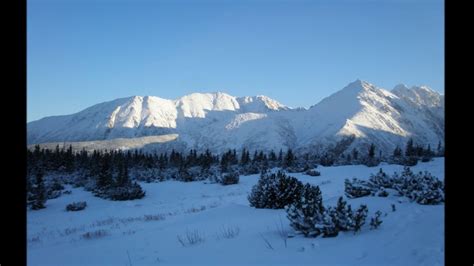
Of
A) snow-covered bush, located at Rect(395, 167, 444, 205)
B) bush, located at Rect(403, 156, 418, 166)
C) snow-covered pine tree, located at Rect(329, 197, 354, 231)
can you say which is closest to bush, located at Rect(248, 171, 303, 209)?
snow-covered bush, located at Rect(395, 167, 444, 205)

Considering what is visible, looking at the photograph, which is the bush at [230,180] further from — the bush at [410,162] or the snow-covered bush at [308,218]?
the snow-covered bush at [308,218]

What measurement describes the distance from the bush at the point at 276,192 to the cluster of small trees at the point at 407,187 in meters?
2.14

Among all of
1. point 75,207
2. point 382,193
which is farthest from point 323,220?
point 75,207

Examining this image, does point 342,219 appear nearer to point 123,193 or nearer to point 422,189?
point 422,189

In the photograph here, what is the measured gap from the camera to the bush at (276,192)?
13844 millimetres

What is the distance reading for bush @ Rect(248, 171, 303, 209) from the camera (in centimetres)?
1384

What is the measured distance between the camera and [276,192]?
547 inches

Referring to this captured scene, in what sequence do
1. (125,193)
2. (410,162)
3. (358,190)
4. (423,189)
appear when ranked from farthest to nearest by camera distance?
(410,162) < (125,193) < (358,190) < (423,189)

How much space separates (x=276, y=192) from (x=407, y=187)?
4546 millimetres

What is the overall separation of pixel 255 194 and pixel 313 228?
6891 mm

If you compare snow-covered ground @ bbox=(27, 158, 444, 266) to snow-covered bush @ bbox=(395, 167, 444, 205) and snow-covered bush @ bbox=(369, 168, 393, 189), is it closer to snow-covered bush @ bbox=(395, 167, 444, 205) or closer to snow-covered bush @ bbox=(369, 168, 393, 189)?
snow-covered bush @ bbox=(395, 167, 444, 205)
